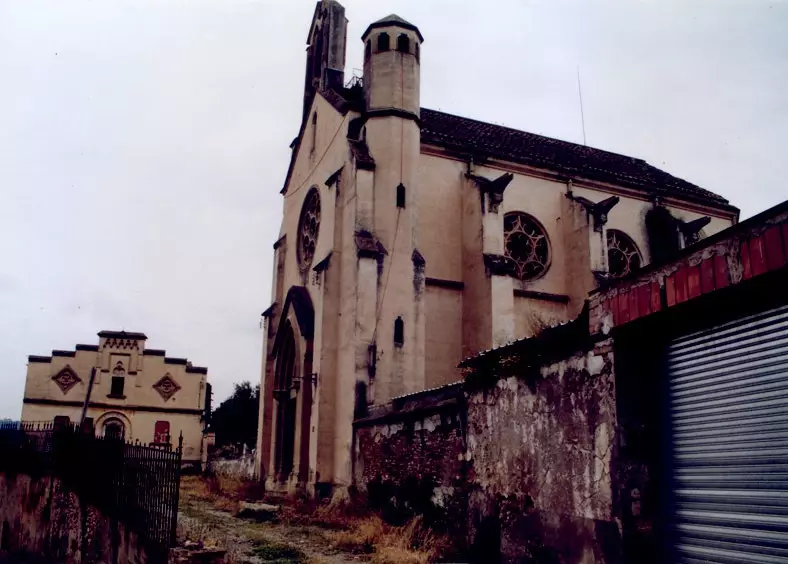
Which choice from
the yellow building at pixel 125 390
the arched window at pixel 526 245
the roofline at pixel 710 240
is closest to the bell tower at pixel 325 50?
the arched window at pixel 526 245

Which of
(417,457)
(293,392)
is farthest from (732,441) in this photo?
(293,392)

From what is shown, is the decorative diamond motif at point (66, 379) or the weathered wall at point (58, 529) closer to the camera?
the weathered wall at point (58, 529)

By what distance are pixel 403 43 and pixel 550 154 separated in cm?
794

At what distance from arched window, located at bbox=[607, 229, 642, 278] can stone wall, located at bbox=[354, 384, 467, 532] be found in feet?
40.9

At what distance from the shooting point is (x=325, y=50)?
2609cm

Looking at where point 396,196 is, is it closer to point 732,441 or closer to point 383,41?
point 383,41

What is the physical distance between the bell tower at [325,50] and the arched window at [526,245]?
852cm

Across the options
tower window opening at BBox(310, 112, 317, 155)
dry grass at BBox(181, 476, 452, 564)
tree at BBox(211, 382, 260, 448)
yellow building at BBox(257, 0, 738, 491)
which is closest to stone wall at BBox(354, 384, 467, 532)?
dry grass at BBox(181, 476, 452, 564)

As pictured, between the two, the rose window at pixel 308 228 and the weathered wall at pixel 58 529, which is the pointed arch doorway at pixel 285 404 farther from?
the weathered wall at pixel 58 529

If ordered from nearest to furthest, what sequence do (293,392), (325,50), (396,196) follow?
(396,196) → (293,392) → (325,50)

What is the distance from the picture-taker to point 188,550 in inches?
319

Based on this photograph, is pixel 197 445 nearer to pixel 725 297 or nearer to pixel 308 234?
pixel 308 234

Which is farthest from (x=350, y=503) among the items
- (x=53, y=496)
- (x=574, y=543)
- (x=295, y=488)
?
(x=574, y=543)

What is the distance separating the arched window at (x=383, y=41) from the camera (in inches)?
786
